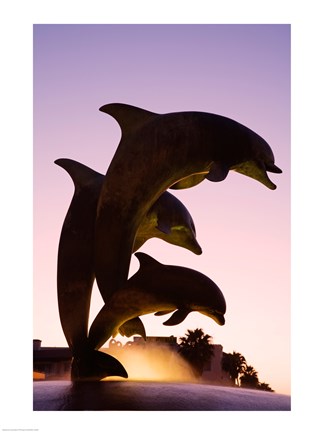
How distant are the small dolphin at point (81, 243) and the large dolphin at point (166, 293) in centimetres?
63

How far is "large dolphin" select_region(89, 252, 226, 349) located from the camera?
10.7 m

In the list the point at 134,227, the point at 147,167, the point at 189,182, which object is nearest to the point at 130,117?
the point at 147,167

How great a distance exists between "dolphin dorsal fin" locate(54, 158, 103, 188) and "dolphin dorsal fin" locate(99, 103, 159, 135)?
3.81 ft

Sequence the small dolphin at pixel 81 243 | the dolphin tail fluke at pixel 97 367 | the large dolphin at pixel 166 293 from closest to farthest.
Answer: the large dolphin at pixel 166 293 → the dolphin tail fluke at pixel 97 367 → the small dolphin at pixel 81 243

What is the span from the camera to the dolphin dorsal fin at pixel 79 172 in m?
12.2

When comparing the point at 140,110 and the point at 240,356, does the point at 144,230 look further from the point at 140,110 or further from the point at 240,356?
the point at 240,356

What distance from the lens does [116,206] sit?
11164 millimetres

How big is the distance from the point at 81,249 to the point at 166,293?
1858 mm

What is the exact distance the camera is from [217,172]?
11227mm

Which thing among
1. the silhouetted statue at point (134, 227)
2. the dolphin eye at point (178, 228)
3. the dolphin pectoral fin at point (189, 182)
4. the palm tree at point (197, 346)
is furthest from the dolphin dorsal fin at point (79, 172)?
the palm tree at point (197, 346)

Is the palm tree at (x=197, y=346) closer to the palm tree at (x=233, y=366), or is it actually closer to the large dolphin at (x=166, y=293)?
the palm tree at (x=233, y=366)

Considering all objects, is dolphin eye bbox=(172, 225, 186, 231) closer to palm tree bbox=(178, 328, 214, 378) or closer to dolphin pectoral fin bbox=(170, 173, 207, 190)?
dolphin pectoral fin bbox=(170, 173, 207, 190)

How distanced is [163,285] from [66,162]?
3.28 m

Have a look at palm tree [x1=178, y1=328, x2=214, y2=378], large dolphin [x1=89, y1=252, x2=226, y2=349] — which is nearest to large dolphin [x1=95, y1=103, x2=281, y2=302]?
large dolphin [x1=89, y1=252, x2=226, y2=349]
